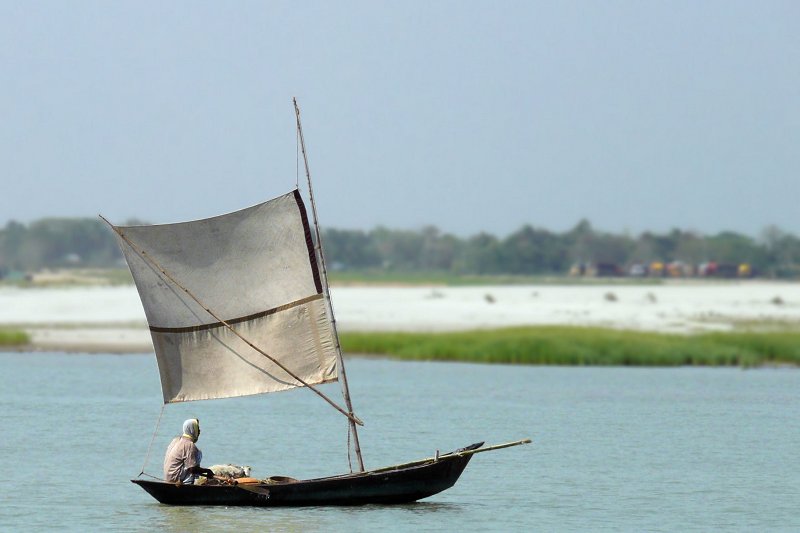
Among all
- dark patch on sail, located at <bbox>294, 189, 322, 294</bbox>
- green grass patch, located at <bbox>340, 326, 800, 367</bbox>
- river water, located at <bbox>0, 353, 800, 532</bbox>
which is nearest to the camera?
dark patch on sail, located at <bbox>294, 189, 322, 294</bbox>

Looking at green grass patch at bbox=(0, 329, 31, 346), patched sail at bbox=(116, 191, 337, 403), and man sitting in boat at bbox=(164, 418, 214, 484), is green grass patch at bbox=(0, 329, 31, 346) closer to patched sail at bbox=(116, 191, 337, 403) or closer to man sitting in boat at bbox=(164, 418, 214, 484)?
patched sail at bbox=(116, 191, 337, 403)

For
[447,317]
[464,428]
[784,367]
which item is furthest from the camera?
[447,317]

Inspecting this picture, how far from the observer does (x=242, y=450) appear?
31.9 metres

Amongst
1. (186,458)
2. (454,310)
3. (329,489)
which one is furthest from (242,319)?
(454,310)

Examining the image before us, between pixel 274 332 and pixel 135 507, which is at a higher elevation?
pixel 274 332

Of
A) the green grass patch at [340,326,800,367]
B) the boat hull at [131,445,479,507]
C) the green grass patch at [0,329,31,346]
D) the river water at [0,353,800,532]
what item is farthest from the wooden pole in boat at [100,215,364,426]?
the green grass patch at [0,329,31,346]

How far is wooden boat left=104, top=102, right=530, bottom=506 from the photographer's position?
2267cm

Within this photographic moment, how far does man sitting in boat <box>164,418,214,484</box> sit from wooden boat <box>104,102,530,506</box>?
0.34 metres

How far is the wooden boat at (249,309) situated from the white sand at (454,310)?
139ft

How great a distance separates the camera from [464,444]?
33.0 meters

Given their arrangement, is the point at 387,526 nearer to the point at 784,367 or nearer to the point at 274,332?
the point at 274,332

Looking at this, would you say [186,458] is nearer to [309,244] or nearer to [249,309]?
[249,309]

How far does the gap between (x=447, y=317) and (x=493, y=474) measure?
46745mm

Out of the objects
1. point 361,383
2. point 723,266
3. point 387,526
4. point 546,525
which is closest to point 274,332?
point 387,526
